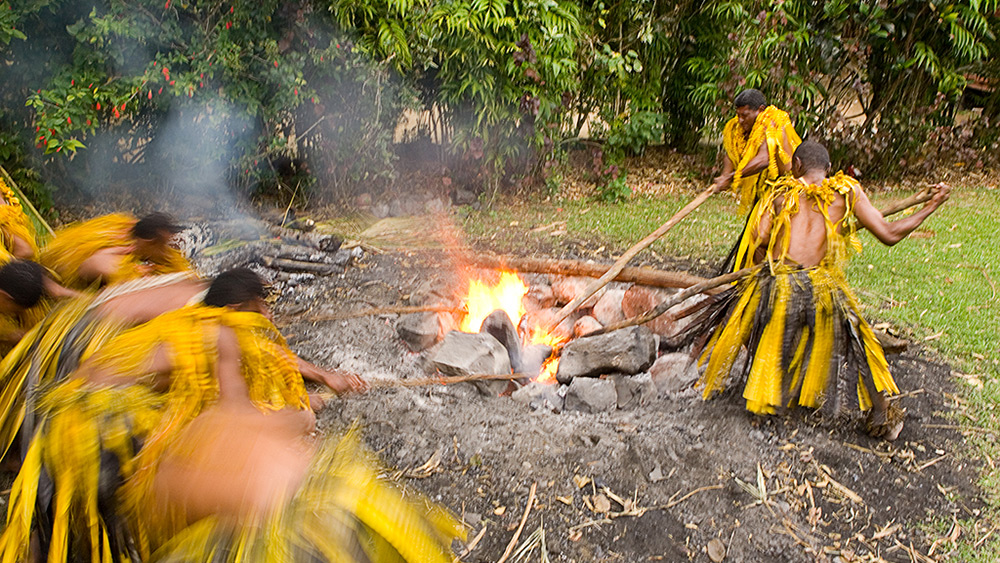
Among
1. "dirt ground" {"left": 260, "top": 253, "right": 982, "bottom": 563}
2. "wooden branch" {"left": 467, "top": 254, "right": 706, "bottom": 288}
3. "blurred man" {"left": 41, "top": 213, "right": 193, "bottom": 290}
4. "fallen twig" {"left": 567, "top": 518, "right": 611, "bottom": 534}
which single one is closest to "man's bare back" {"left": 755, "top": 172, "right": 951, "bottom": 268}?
"dirt ground" {"left": 260, "top": 253, "right": 982, "bottom": 563}

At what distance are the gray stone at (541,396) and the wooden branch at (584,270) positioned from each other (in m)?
1.23

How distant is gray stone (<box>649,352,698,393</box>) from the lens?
3.76 m

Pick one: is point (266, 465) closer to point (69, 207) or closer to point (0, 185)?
point (0, 185)

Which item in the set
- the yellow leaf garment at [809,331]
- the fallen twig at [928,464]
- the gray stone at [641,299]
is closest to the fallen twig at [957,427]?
the fallen twig at [928,464]

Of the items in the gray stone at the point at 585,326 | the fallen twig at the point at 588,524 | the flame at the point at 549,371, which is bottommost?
the fallen twig at the point at 588,524

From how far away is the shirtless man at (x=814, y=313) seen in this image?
3021 millimetres

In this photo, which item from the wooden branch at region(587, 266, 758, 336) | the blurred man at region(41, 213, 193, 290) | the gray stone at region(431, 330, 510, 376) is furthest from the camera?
the gray stone at region(431, 330, 510, 376)

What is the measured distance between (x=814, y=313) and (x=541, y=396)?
64.2 inches

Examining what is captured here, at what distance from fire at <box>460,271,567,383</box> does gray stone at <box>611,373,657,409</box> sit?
1.93ft

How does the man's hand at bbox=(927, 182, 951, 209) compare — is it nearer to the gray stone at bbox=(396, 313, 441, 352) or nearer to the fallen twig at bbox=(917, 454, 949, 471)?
the fallen twig at bbox=(917, 454, 949, 471)

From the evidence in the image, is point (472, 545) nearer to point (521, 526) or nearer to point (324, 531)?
point (521, 526)

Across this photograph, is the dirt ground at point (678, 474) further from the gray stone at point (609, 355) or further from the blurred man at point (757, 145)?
the blurred man at point (757, 145)

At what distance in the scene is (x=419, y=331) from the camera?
4.13 metres

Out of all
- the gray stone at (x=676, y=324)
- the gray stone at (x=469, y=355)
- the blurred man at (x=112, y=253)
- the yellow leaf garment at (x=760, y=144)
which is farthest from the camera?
the yellow leaf garment at (x=760, y=144)
